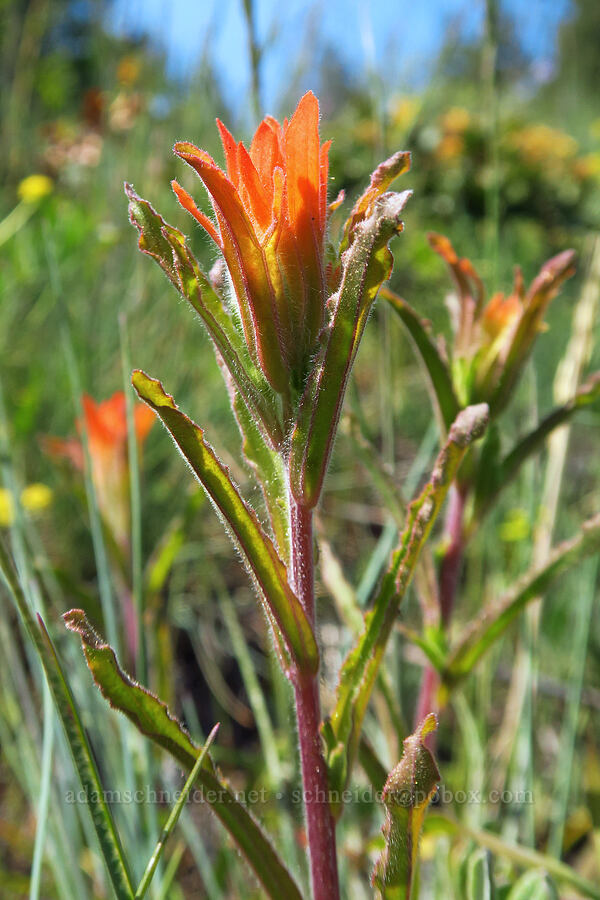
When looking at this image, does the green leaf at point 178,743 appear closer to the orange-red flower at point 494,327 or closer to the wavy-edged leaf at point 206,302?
the wavy-edged leaf at point 206,302

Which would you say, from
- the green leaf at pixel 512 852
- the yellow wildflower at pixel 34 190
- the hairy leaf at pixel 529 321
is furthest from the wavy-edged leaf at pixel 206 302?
the yellow wildflower at pixel 34 190

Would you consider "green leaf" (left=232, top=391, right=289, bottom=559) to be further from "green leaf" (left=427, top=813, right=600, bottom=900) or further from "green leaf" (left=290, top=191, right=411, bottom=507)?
"green leaf" (left=427, top=813, right=600, bottom=900)

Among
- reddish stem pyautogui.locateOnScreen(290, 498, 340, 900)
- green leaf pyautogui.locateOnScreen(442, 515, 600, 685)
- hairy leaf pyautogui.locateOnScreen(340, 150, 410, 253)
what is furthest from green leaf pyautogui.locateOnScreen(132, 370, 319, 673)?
green leaf pyautogui.locateOnScreen(442, 515, 600, 685)

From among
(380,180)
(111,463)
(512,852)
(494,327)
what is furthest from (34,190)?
(512,852)

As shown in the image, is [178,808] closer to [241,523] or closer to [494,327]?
[241,523]

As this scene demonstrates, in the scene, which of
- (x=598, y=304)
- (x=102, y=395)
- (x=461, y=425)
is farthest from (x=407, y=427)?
(x=461, y=425)

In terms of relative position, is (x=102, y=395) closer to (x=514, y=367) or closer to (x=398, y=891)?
(x=514, y=367)
